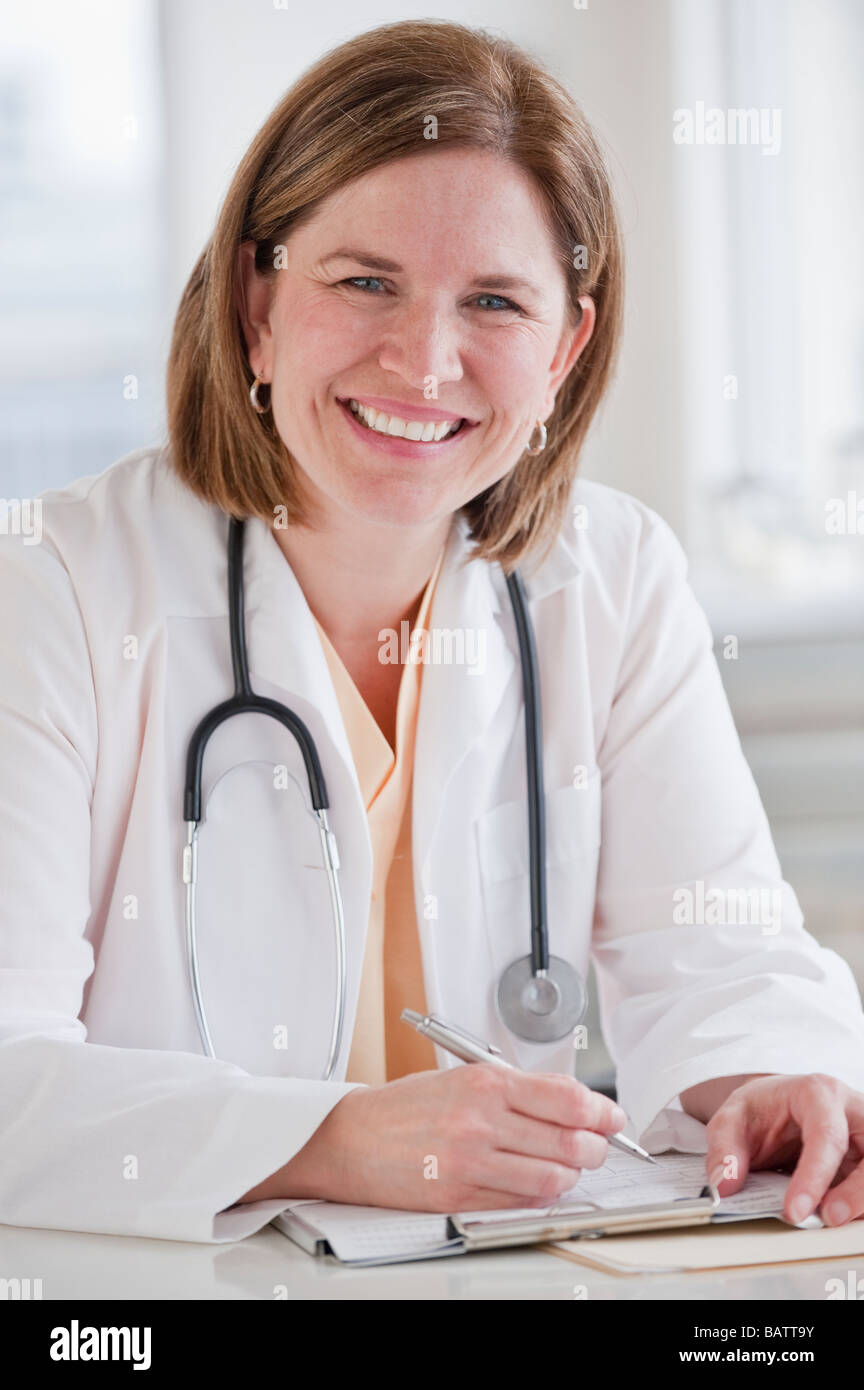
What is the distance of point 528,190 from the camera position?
1.29 meters

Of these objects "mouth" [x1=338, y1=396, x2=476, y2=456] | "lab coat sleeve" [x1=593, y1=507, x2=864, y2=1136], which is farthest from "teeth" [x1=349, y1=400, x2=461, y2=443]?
"lab coat sleeve" [x1=593, y1=507, x2=864, y2=1136]

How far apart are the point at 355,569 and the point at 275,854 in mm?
306

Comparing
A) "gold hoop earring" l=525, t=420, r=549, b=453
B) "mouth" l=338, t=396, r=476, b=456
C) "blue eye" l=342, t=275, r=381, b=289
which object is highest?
"blue eye" l=342, t=275, r=381, b=289

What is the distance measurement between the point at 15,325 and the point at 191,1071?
3.00m

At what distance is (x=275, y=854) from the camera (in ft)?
4.27

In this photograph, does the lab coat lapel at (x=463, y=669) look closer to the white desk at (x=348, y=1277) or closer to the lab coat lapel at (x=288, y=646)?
the lab coat lapel at (x=288, y=646)

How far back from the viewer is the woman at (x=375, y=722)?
3.43 ft

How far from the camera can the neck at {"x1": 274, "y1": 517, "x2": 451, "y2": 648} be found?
1.42m

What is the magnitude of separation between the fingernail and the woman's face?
2.31 ft

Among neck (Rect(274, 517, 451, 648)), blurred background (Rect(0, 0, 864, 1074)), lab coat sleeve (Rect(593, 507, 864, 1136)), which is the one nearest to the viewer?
lab coat sleeve (Rect(593, 507, 864, 1136))

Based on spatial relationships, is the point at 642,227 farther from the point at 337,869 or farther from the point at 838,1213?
the point at 838,1213

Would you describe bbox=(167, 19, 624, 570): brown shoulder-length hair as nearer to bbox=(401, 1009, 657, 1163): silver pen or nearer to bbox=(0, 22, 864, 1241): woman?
bbox=(0, 22, 864, 1241): woman
